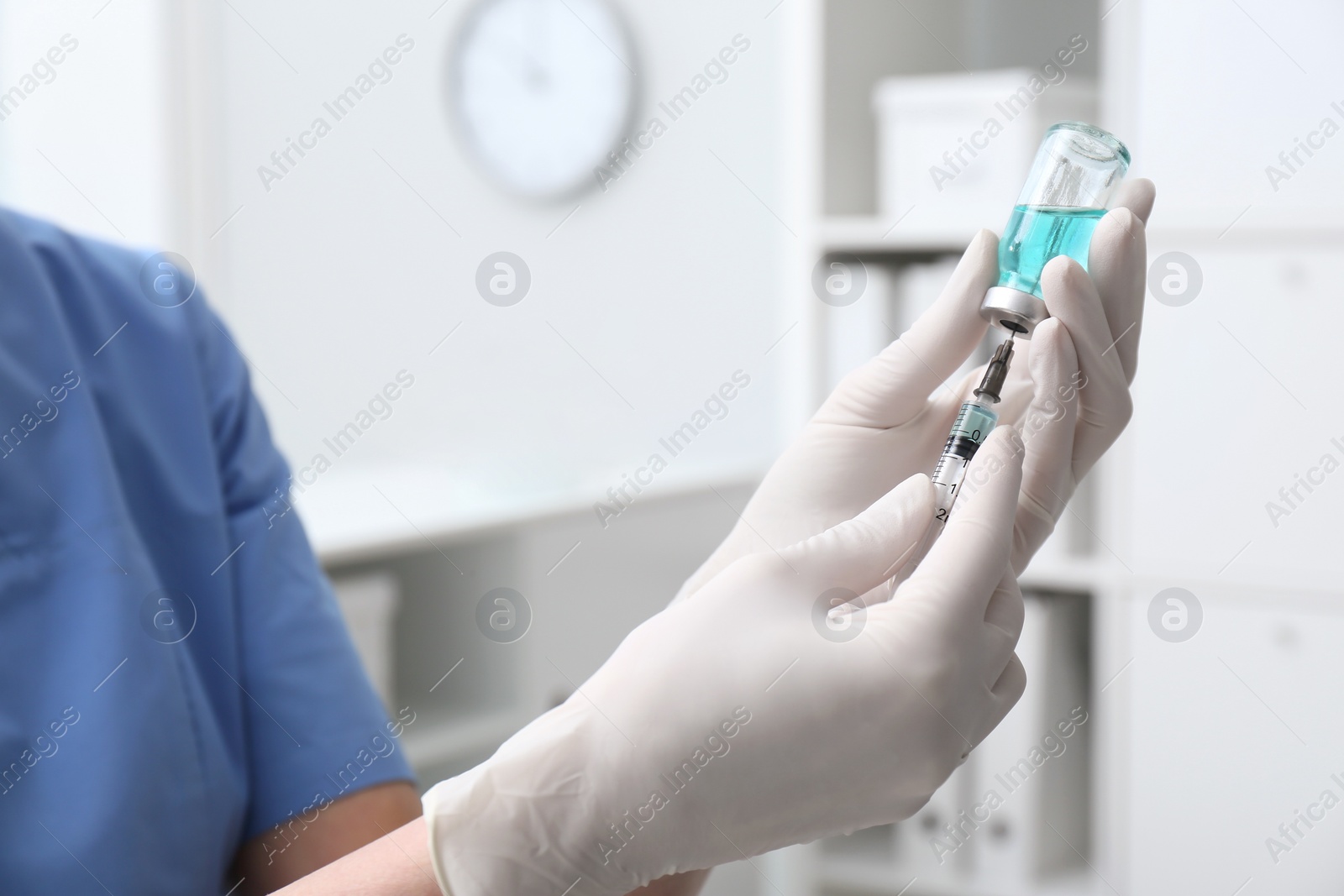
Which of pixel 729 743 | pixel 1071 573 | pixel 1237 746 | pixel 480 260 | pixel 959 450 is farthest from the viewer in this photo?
pixel 480 260

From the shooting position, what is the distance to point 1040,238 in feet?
2.17

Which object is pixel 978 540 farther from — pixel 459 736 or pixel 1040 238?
pixel 459 736

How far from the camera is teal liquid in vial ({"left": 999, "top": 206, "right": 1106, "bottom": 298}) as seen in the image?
0.66m

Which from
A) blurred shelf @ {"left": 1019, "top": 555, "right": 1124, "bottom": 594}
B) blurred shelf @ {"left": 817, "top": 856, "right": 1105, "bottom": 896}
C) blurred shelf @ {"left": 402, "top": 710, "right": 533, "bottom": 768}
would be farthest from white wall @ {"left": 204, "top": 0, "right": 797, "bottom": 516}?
blurred shelf @ {"left": 817, "top": 856, "right": 1105, "bottom": 896}

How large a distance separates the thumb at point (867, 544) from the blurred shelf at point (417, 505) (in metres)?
0.79

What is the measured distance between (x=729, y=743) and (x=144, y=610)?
0.40 metres

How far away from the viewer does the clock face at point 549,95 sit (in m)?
1.86

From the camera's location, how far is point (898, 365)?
72cm

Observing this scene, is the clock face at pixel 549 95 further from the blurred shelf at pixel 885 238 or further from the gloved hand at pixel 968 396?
the gloved hand at pixel 968 396

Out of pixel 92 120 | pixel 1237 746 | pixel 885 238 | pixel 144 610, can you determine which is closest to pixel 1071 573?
pixel 1237 746

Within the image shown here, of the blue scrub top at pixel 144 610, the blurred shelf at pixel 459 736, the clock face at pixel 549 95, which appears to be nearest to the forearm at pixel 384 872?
the blue scrub top at pixel 144 610

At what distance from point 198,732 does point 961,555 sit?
1.61ft

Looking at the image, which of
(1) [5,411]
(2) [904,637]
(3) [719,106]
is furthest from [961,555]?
(3) [719,106]

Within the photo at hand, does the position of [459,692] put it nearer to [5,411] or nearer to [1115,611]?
[1115,611]
